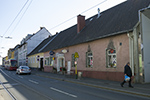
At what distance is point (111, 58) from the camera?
15.5 m

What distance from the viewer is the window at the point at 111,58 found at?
1504 centimetres

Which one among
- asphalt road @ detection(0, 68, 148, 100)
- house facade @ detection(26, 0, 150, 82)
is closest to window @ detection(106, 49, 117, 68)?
house facade @ detection(26, 0, 150, 82)

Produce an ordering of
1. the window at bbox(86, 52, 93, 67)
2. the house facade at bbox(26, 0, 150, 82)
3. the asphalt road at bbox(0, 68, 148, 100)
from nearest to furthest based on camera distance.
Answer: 1. the asphalt road at bbox(0, 68, 148, 100)
2. the house facade at bbox(26, 0, 150, 82)
3. the window at bbox(86, 52, 93, 67)

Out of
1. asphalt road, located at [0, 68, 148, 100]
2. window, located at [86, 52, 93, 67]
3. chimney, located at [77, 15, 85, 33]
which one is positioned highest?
chimney, located at [77, 15, 85, 33]

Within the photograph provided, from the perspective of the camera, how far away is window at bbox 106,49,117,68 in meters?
15.0

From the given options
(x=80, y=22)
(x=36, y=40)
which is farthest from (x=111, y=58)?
(x=36, y=40)

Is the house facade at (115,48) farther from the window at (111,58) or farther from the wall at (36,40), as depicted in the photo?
the wall at (36,40)

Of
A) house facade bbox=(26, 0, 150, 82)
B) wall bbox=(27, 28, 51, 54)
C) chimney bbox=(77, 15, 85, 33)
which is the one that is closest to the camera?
house facade bbox=(26, 0, 150, 82)

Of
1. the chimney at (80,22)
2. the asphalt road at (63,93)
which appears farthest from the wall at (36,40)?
the asphalt road at (63,93)

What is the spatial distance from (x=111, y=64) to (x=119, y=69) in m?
1.33

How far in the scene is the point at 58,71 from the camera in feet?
85.7

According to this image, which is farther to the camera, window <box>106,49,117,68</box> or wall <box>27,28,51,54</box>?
wall <box>27,28,51,54</box>

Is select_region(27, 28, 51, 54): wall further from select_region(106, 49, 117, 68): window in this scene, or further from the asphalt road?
the asphalt road

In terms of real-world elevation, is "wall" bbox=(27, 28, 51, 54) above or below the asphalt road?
above
